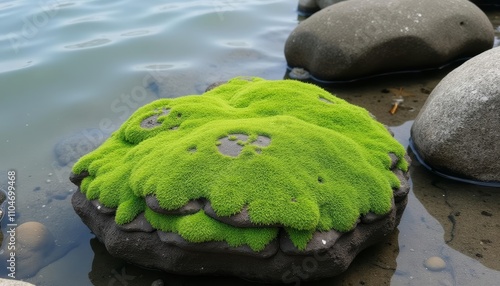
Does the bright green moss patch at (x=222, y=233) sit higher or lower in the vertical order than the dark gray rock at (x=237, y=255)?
higher

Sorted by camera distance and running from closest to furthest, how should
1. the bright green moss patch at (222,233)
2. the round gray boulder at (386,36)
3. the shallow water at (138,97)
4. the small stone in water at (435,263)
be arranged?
the bright green moss patch at (222,233) → the small stone in water at (435,263) → the shallow water at (138,97) → the round gray boulder at (386,36)

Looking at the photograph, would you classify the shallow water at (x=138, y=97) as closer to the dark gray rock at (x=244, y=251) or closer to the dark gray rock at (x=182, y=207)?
the dark gray rock at (x=244, y=251)

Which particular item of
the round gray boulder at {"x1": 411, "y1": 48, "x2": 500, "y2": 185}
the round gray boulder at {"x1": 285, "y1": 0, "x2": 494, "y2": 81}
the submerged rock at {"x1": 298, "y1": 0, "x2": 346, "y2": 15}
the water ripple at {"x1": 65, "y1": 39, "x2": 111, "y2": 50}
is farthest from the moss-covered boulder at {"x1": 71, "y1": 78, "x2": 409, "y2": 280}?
the submerged rock at {"x1": 298, "y1": 0, "x2": 346, "y2": 15}

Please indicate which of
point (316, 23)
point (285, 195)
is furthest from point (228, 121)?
point (316, 23)

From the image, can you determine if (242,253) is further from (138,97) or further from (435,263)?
(138,97)

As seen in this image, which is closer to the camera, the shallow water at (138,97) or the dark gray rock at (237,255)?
the dark gray rock at (237,255)

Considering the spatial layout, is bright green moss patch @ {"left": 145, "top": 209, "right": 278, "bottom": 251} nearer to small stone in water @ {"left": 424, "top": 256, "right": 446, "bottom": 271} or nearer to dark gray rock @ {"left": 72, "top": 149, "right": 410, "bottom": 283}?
dark gray rock @ {"left": 72, "top": 149, "right": 410, "bottom": 283}

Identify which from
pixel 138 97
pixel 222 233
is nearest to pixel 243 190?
pixel 222 233

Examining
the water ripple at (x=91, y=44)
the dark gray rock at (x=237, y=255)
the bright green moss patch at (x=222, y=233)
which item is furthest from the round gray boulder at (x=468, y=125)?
the water ripple at (x=91, y=44)
